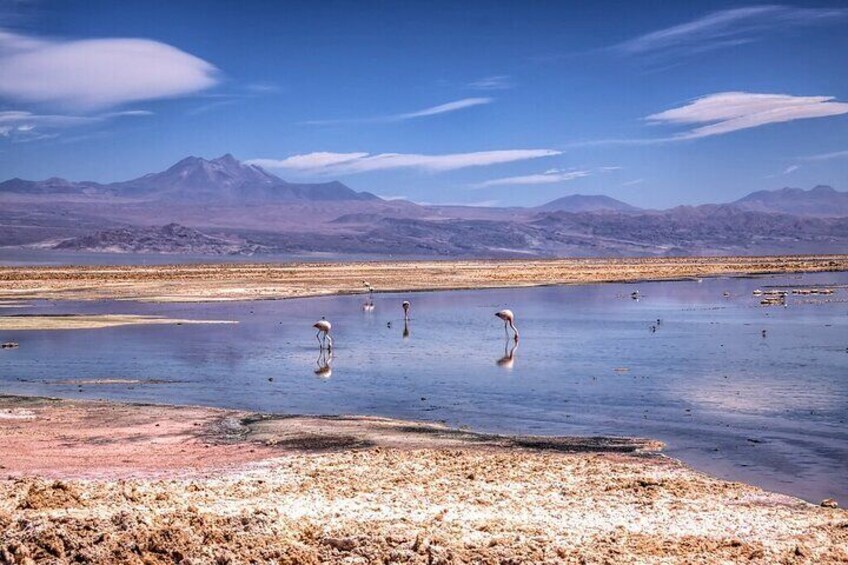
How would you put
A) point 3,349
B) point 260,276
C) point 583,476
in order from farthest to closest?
point 260,276, point 3,349, point 583,476

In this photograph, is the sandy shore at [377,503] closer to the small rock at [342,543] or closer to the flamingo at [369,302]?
the small rock at [342,543]

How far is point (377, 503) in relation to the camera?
11.4 m

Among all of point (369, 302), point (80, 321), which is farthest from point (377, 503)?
point (369, 302)

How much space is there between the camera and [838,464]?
1453 cm

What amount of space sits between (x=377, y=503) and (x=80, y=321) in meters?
31.7

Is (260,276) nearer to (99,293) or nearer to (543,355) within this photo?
(99,293)

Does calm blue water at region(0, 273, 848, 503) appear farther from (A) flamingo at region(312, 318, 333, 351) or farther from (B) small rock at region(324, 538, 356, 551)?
(B) small rock at region(324, 538, 356, 551)

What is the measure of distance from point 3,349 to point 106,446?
55.7 feet

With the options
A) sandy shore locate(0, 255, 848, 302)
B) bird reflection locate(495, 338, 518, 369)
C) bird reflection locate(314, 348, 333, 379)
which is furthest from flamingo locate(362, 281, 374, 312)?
bird reflection locate(314, 348, 333, 379)

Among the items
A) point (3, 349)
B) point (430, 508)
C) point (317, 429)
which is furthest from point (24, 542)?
point (3, 349)

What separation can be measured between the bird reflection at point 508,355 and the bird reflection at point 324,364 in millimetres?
4734

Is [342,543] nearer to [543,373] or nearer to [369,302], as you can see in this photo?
[543,373]

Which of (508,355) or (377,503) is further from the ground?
(377,503)

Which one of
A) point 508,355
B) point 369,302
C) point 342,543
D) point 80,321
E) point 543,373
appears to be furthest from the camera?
point 369,302
